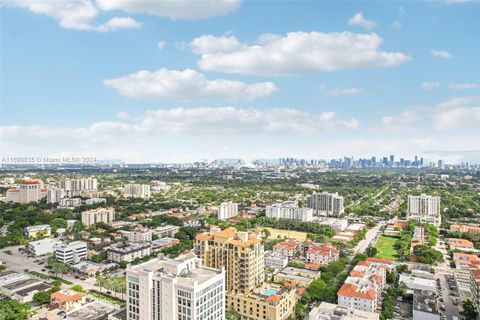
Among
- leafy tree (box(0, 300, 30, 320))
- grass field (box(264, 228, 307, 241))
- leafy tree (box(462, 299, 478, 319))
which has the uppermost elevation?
leafy tree (box(0, 300, 30, 320))

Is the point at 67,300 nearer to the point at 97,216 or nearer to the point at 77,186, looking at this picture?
the point at 97,216

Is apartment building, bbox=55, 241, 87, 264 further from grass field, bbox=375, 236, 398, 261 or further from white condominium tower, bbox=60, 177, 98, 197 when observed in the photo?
white condominium tower, bbox=60, 177, 98, 197

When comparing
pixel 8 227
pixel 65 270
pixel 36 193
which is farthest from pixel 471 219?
pixel 36 193

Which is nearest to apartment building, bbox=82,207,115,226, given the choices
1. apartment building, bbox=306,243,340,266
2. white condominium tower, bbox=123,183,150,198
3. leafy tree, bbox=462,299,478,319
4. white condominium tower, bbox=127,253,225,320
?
white condominium tower, bbox=123,183,150,198

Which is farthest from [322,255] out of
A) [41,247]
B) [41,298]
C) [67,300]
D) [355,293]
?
[41,247]

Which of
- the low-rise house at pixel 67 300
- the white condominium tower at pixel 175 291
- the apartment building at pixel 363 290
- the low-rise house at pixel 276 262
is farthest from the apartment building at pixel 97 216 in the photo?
the apartment building at pixel 363 290

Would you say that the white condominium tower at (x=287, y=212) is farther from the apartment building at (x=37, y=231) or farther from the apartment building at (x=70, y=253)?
the apartment building at (x=37, y=231)

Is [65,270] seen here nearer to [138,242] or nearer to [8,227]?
[138,242]
